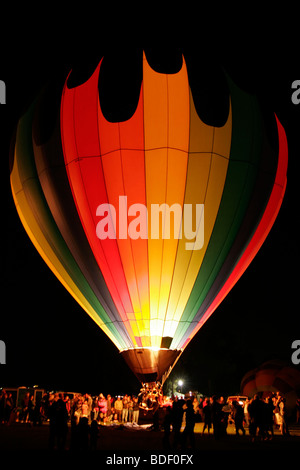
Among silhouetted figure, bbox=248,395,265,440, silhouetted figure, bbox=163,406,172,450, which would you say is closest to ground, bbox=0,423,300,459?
silhouetted figure, bbox=163,406,172,450

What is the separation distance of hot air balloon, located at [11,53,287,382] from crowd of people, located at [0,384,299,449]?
770 millimetres

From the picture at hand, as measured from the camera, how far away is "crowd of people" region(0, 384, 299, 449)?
797 centimetres

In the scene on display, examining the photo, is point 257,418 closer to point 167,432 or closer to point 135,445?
point 167,432

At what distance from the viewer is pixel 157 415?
1152 cm

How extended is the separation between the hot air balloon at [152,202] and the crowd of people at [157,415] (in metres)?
0.77

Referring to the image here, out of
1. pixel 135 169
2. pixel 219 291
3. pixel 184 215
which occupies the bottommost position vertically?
pixel 219 291

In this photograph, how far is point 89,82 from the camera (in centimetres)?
1252

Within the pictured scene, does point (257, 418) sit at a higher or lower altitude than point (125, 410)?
higher

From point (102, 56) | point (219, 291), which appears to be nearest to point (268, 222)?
point (219, 291)

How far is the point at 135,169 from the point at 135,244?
1.60 m

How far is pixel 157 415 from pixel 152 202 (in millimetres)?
4356

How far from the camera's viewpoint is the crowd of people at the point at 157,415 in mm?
7973

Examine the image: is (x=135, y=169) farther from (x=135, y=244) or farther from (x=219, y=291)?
(x=219, y=291)

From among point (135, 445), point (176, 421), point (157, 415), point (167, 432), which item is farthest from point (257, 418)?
point (135, 445)
